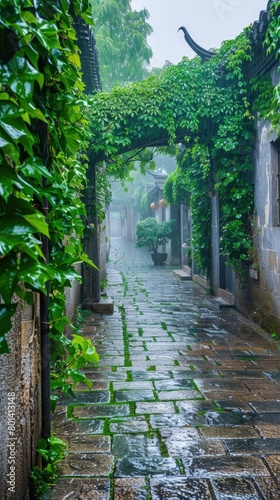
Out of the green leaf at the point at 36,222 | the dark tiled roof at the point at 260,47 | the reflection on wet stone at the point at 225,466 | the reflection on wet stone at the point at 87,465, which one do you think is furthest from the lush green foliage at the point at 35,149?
the dark tiled roof at the point at 260,47

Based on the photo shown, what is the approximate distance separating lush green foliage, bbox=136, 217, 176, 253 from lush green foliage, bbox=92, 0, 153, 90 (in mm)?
6387

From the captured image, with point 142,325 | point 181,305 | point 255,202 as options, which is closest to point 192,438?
point 142,325

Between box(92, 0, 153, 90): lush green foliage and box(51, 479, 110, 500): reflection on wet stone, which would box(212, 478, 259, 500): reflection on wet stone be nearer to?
box(51, 479, 110, 500): reflection on wet stone

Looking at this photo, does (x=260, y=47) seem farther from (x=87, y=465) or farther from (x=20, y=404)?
(x=20, y=404)

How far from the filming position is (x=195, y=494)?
233 cm

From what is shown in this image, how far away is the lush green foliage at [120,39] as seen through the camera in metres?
19.2

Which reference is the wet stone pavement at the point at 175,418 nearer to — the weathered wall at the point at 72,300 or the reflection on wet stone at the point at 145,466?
the reflection on wet stone at the point at 145,466

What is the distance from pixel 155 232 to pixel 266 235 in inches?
430

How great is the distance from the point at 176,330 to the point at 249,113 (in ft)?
11.1

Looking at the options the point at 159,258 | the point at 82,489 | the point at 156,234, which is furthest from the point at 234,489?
the point at 159,258

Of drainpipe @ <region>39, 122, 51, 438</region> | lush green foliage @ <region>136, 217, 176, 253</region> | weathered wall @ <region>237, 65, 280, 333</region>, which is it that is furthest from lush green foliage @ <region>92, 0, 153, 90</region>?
drainpipe @ <region>39, 122, 51, 438</region>

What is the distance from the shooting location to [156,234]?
17.2 m

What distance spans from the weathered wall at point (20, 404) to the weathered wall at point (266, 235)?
4070 mm

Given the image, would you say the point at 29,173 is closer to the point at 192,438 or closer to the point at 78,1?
the point at 78,1
